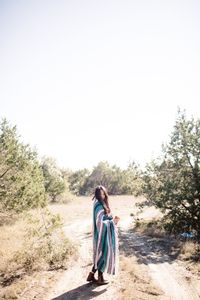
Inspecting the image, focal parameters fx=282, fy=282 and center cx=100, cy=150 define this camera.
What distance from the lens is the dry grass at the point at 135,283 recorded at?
6.50 m

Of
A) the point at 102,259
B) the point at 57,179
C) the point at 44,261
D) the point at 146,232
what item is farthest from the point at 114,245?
the point at 57,179

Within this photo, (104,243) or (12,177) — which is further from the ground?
(12,177)

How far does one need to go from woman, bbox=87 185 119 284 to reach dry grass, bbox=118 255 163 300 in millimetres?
567

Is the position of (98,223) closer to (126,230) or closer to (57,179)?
(126,230)

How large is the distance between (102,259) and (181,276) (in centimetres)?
261

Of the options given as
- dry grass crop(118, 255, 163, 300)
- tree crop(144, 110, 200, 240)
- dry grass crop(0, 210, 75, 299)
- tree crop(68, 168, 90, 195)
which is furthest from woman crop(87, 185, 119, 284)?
tree crop(68, 168, 90, 195)

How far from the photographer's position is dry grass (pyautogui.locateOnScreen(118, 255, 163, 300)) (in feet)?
21.3

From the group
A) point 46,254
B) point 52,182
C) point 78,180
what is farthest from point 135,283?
point 78,180

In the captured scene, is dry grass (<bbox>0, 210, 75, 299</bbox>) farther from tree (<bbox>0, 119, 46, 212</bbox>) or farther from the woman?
tree (<bbox>0, 119, 46, 212</bbox>)

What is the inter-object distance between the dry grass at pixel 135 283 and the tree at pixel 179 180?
17.5ft

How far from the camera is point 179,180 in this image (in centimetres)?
1458

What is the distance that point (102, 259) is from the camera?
23.0ft

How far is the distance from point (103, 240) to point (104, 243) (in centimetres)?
8

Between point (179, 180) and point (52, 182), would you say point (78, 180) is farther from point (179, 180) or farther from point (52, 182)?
point (179, 180)
